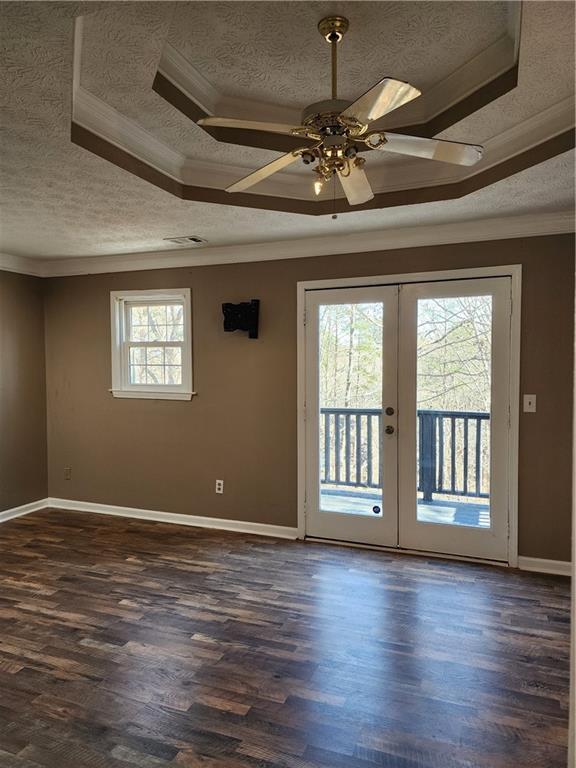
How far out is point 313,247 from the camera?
412cm

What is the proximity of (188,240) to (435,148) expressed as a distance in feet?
8.94

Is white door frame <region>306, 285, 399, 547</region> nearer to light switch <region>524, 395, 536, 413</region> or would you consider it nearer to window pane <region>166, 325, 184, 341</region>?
light switch <region>524, 395, 536, 413</region>

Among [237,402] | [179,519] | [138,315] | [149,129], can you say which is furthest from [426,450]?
[138,315]

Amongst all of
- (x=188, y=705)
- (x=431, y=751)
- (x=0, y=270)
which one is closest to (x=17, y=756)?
(x=188, y=705)

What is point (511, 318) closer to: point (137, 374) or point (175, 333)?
point (175, 333)

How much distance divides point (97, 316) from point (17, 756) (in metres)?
3.85

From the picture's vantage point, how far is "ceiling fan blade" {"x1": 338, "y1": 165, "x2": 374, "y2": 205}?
6.82 ft

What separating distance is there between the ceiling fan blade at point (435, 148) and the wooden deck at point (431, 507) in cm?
266

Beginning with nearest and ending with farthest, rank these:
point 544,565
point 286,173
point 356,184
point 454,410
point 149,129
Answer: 1. point 356,184
2. point 149,129
3. point 286,173
4. point 544,565
5. point 454,410

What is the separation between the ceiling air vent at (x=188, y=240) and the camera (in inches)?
160

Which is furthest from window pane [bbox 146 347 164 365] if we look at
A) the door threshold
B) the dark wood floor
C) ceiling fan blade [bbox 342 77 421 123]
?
ceiling fan blade [bbox 342 77 421 123]

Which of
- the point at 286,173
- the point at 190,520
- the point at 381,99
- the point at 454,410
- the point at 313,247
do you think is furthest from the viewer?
the point at 190,520

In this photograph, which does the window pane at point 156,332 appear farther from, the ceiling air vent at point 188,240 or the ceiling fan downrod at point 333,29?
the ceiling fan downrod at point 333,29

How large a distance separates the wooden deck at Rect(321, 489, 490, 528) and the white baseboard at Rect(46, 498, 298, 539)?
453 mm
